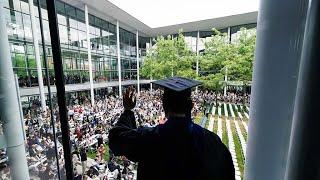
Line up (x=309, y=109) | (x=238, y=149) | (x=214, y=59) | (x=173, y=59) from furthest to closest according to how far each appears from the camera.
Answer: (x=173, y=59) → (x=214, y=59) → (x=238, y=149) → (x=309, y=109)

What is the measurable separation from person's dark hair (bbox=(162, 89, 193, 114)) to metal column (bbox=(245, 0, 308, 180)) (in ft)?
1.80

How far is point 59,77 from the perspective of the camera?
1223 mm

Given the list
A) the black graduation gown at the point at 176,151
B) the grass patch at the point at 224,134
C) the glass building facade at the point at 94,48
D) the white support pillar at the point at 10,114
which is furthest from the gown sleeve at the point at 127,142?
the glass building facade at the point at 94,48

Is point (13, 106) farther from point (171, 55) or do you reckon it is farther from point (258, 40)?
point (171, 55)

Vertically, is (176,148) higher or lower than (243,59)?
lower

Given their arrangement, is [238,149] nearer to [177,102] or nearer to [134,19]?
[177,102]

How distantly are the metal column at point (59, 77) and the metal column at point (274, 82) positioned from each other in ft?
4.01

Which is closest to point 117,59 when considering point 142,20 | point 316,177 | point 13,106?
point 142,20

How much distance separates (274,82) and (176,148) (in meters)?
0.74

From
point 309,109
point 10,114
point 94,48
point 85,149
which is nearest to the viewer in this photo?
point 309,109

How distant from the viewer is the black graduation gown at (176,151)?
3.39ft

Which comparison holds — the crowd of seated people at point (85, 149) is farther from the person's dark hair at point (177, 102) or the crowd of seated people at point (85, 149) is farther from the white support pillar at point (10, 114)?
the person's dark hair at point (177, 102)

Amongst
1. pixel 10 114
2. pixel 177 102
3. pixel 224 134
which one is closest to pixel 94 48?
pixel 224 134

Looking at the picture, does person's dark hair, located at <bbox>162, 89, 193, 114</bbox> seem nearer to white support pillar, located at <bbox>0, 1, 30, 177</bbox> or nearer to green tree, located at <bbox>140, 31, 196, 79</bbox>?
white support pillar, located at <bbox>0, 1, 30, 177</bbox>
